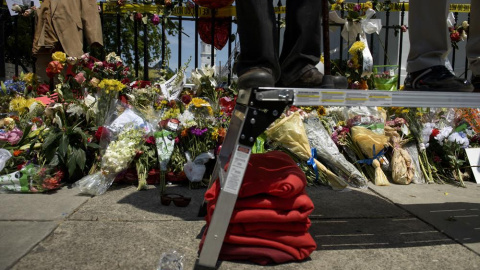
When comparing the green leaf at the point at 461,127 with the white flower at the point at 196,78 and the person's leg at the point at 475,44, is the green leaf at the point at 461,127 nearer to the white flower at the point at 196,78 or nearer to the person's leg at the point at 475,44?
the person's leg at the point at 475,44

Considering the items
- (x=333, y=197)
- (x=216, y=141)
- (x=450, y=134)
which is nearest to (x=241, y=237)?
(x=333, y=197)

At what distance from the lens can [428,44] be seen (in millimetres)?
2254

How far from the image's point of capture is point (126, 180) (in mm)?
3221

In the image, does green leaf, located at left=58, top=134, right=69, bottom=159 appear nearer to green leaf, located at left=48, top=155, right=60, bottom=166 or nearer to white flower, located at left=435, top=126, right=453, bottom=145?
green leaf, located at left=48, top=155, right=60, bottom=166

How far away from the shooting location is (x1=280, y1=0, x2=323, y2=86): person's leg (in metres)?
2.06

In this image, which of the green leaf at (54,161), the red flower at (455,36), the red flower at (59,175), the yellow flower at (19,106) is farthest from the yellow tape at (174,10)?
the red flower at (59,175)

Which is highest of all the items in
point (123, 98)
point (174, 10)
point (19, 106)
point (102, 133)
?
point (174, 10)

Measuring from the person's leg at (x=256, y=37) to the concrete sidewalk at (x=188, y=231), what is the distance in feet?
3.00

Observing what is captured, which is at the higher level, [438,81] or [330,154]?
[438,81]

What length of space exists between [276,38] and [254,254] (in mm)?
1072

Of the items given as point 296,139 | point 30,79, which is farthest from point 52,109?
point 296,139

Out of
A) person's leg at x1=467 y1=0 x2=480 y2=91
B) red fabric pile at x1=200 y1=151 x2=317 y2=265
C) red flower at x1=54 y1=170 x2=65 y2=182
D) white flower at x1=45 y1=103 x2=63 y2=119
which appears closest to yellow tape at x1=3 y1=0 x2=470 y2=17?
white flower at x1=45 y1=103 x2=63 y2=119

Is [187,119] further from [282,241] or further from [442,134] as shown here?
[442,134]

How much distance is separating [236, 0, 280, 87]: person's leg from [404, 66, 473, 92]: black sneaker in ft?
2.92
